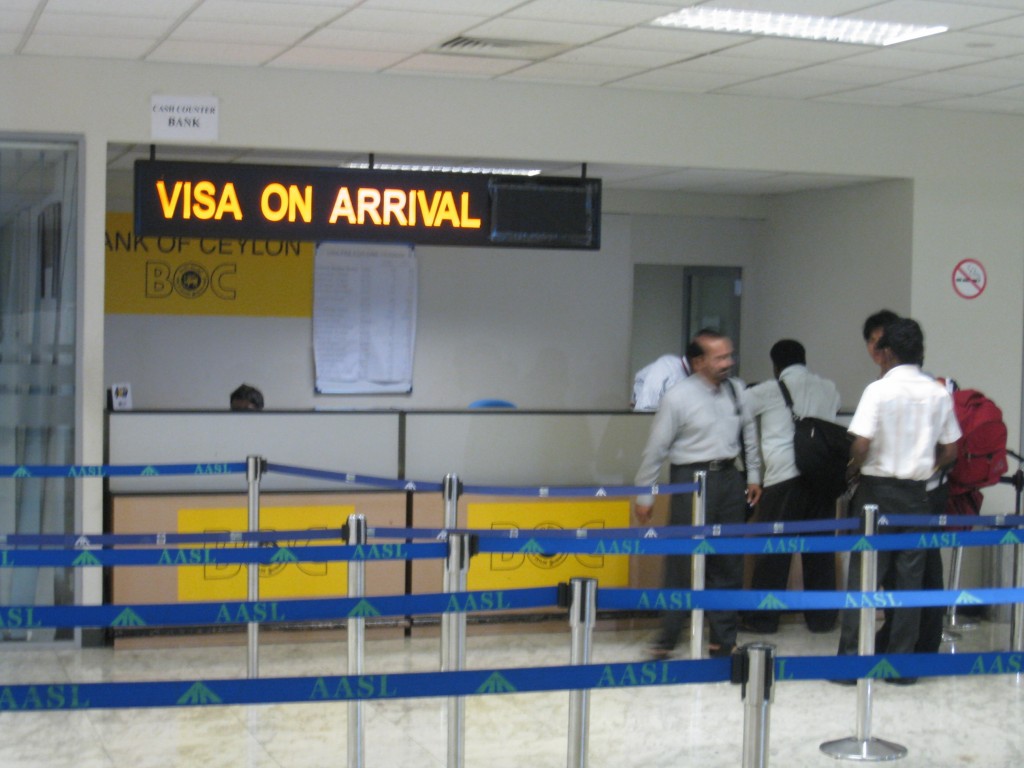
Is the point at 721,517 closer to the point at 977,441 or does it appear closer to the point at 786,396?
the point at 786,396

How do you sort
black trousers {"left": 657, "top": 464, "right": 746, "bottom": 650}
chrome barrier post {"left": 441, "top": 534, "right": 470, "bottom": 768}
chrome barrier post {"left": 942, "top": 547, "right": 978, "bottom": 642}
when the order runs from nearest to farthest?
chrome barrier post {"left": 441, "top": 534, "right": 470, "bottom": 768} < black trousers {"left": 657, "top": 464, "right": 746, "bottom": 650} < chrome barrier post {"left": 942, "top": 547, "right": 978, "bottom": 642}

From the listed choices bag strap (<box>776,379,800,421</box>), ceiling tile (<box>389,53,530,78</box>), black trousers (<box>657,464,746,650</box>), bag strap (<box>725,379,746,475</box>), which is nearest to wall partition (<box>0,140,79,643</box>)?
ceiling tile (<box>389,53,530,78</box>)

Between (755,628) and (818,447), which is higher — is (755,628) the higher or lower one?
the lower one

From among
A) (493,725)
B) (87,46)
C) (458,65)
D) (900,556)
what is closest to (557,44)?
(458,65)

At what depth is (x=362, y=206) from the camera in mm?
6430

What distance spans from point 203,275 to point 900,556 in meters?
5.72

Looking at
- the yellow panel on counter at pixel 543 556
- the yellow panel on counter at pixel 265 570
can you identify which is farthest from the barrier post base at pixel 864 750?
the yellow panel on counter at pixel 265 570

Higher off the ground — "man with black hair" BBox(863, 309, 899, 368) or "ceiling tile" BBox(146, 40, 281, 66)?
"ceiling tile" BBox(146, 40, 281, 66)

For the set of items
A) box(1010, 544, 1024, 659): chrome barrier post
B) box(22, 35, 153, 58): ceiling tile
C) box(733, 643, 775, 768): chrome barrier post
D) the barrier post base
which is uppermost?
box(22, 35, 153, 58): ceiling tile

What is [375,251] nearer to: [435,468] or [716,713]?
[435,468]

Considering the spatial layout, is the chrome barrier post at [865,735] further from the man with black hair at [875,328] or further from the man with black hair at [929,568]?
the man with black hair at [875,328]

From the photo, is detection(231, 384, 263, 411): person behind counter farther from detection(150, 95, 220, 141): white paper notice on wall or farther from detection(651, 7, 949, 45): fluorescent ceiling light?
detection(651, 7, 949, 45): fluorescent ceiling light

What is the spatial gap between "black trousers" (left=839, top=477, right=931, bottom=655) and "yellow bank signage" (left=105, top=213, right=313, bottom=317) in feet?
16.8

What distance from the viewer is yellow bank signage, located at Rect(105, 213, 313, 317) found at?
31.2ft
